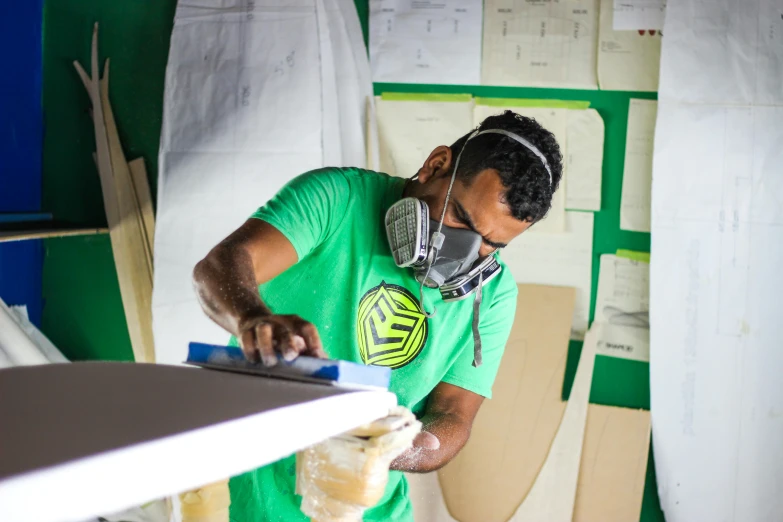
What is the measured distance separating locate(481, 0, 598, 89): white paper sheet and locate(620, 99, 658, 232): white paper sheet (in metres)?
0.17

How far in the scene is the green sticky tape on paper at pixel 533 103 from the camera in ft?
6.96

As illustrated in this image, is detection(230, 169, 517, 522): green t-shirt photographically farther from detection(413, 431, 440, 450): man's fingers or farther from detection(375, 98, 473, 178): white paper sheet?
detection(375, 98, 473, 178): white paper sheet

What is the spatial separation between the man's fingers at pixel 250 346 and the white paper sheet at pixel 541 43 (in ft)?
5.03

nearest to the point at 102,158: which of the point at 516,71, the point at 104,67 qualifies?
the point at 104,67

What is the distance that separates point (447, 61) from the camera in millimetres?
2199

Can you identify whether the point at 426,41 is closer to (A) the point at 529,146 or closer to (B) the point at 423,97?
(B) the point at 423,97

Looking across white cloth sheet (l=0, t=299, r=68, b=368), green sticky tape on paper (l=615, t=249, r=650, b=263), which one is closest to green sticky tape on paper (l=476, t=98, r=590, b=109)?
green sticky tape on paper (l=615, t=249, r=650, b=263)

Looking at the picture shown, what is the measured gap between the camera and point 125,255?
2.47m

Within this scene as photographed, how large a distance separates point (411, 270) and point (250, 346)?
60cm

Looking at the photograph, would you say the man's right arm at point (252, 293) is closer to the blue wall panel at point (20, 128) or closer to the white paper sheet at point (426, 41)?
the white paper sheet at point (426, 41)

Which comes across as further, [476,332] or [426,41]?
[426,41]

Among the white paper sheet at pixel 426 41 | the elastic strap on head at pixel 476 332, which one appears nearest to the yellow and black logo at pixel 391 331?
the elastic strap on head at pixel 476 332

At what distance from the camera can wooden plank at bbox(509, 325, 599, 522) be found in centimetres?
214

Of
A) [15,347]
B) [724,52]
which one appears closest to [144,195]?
[15,347]
